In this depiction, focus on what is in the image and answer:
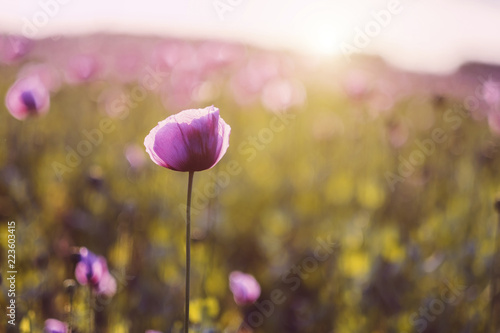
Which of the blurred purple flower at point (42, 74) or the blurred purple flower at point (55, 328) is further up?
the blurred purple flower at point (42, 74)

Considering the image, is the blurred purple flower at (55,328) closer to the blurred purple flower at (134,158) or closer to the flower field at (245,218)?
the flower field at (245,218)

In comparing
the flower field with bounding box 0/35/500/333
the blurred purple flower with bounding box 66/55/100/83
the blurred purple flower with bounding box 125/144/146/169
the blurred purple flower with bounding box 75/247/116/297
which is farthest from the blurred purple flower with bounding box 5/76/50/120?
the blurred purple flower with bounding box 66/55/100/83

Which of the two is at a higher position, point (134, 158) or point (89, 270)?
point (134, 158)

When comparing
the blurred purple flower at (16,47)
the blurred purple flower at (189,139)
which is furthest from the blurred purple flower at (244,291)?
the blurred purple flower at (16,47)

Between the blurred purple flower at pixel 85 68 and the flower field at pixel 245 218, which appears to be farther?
the blurred purple flower at pixel 85 68

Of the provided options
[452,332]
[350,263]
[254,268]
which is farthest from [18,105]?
[452,332]

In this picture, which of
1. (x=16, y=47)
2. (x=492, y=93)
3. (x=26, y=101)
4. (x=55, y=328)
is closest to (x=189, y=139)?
(x=55, y=328)

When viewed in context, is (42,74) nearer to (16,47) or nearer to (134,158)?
(16,47)

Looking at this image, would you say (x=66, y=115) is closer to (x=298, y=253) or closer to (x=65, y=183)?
(x=65, y=183)

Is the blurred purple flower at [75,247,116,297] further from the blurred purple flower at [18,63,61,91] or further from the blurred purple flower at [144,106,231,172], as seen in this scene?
the blurred purple flower at [18,63,61,91]

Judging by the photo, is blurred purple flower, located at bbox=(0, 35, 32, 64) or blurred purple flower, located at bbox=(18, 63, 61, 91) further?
blurred purple flower, located at bbox=(18, 63, 61, 91)
